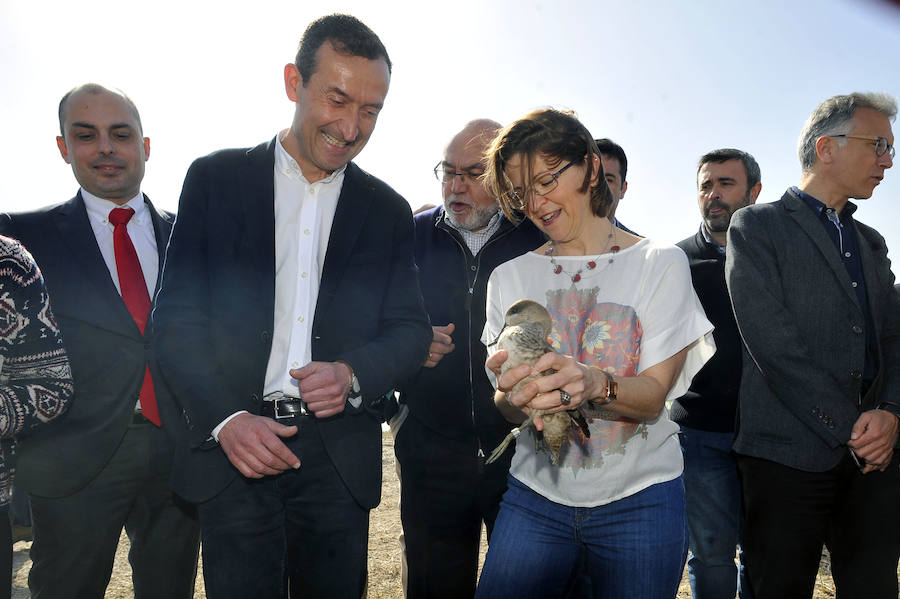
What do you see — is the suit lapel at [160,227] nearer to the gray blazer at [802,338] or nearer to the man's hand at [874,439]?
the gray blazer at [802,338]

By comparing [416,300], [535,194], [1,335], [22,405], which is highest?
[535,194]

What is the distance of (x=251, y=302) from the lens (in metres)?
2.62

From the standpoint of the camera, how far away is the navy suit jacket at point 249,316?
255cm

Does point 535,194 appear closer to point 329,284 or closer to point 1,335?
point 329,284

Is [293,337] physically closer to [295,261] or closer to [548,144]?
[295,261]

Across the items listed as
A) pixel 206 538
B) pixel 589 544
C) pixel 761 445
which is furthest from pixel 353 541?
pixel 761 445

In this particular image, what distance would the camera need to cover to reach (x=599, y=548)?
7.25 ft

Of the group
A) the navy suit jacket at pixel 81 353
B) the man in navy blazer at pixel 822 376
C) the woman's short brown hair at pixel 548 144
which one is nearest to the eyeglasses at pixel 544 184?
the woman's short brown hair at pixel 548 144

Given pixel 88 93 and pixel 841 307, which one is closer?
pixel 841 307

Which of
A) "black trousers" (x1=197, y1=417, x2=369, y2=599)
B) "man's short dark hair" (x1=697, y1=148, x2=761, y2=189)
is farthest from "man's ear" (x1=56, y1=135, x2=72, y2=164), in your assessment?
"man's short dark hair" (x1=697, y1=148, x2=761, y2=189)

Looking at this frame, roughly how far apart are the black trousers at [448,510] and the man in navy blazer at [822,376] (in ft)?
4.64

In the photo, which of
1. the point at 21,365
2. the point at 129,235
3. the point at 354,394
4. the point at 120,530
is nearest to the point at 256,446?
the point at 354,394

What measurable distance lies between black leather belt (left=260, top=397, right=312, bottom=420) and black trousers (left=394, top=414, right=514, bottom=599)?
1.24 m

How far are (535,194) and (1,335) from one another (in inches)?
81.0
